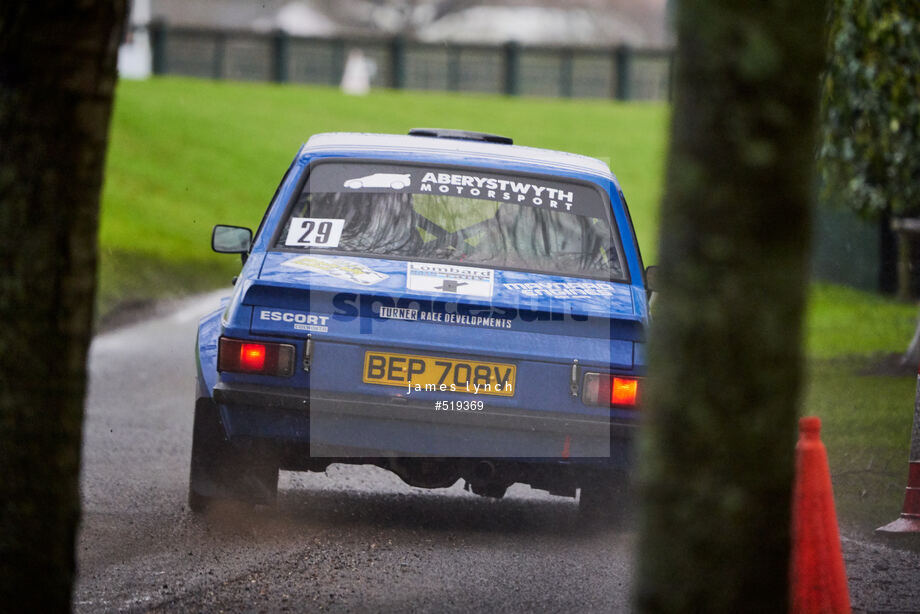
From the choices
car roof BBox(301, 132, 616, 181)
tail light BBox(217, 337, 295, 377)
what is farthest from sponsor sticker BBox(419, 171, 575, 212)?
tail light BBox(217, 337, 295, 377)

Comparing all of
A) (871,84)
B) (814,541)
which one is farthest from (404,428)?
(871,84)

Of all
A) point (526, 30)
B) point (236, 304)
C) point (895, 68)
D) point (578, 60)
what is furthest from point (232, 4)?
point (236, 304)

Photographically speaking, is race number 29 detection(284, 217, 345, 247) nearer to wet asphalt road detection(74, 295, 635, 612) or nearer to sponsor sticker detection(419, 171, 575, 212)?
sponsor sticker detection(419, 171, 575, 212)

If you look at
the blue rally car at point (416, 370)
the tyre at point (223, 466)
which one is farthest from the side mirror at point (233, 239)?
the tyre at point (223, 466)

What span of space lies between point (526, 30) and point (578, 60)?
2912 cm

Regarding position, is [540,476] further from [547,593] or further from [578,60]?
[578,60]

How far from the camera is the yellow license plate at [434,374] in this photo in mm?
6070

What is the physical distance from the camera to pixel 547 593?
5.66 m

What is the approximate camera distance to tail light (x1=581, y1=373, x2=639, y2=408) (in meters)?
6.12

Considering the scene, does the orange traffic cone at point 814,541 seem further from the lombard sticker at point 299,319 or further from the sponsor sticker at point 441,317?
the lombard sticker at point 299,319

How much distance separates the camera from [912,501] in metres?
7.08

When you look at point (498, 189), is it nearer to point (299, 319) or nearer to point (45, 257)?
point (299, 319)

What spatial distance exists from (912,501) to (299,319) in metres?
3.05

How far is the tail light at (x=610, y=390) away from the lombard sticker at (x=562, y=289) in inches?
15.6
